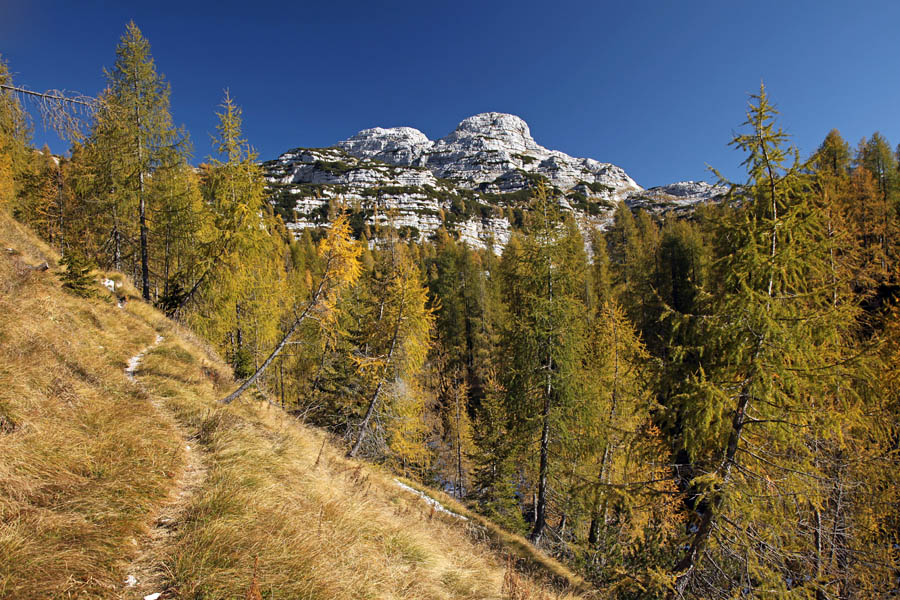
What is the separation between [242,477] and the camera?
439cm

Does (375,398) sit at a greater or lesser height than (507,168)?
lesser

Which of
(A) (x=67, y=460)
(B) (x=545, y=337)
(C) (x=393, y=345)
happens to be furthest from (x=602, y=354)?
(A) (x=67, y=460)

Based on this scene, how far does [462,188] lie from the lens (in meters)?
148

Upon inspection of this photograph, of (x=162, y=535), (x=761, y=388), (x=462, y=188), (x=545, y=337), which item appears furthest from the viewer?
(x=462, y=188)

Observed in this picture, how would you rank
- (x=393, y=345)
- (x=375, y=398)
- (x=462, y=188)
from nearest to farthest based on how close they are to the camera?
1. (x=375, y=398)
2. (x=393, y=345)
3. (x=462, y=188)

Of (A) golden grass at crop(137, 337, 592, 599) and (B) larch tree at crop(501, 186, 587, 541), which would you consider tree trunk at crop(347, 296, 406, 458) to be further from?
(A) golden grass at crop(137, 337, 592, 599)

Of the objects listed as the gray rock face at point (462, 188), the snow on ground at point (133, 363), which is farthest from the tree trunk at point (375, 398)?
the gray rock face at point (462, 188)

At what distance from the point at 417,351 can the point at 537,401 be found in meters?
5.33

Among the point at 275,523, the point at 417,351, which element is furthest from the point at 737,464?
the point at 417,351

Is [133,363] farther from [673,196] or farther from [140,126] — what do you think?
[673,196]

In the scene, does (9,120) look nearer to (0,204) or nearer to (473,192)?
(0,204)

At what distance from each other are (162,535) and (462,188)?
153 m

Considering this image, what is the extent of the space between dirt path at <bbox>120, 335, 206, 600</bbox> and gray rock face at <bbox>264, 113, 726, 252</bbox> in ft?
246

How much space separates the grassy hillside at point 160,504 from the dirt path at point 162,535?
0.01 m
